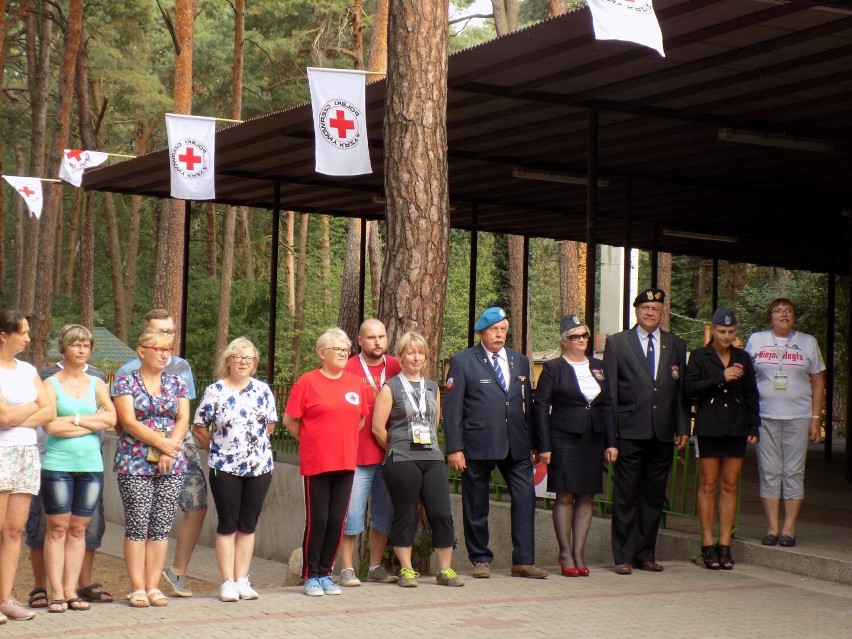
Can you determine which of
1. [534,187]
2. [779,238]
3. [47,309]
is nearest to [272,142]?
[534,187]

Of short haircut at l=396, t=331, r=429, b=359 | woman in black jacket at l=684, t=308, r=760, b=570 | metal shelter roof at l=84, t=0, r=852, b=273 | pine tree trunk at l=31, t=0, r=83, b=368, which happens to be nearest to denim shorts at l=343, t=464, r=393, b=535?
short haircut at l=396, t=331, r=429, b=359

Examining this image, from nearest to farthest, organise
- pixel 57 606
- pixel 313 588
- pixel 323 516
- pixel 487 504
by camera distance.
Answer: pixel 57 606 < pixel 313 588 < pixel 323 516 < pixel 487 504

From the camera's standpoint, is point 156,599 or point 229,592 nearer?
point 156,599

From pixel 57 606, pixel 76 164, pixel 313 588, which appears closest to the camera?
pixel 57 606

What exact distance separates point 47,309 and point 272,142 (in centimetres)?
1631

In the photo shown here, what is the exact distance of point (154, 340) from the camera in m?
7.18

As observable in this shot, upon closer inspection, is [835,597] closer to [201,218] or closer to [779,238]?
[779,238]

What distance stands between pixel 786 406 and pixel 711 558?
1.22 metres

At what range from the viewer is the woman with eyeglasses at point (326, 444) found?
7504 millimetres

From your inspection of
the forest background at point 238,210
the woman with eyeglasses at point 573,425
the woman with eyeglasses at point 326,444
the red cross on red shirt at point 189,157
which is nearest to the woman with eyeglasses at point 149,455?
the woman with eyeglasses at point 326,444

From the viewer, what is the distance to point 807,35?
9539mm

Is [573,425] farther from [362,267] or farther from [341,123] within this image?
[362,267]

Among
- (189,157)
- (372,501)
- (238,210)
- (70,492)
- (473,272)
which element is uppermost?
(238,210)

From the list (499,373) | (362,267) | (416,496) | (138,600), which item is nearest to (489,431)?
(499,373)
